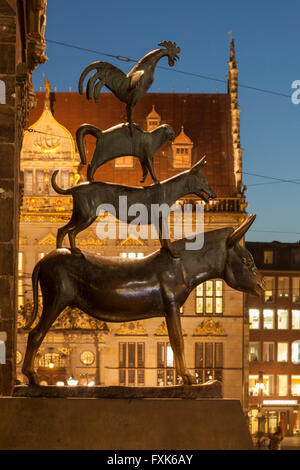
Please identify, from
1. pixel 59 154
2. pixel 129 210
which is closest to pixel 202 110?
pixel 59 154

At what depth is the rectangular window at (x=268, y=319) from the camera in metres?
54.9

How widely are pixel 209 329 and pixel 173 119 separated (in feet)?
30.9

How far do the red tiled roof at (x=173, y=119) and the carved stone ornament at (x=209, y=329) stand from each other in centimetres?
531

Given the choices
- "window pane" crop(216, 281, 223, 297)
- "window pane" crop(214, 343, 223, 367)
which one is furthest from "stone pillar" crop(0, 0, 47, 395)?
"window pane" crop(214, 343, 223, 367)

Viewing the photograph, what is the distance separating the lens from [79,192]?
780 cm

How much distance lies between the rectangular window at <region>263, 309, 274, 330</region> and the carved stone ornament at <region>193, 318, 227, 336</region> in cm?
1661

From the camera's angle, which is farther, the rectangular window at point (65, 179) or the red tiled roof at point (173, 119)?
the red tiled roof at point (173, 119)

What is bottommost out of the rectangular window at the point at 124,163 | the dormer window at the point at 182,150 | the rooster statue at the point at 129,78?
the rooster statue at the point at 129,78

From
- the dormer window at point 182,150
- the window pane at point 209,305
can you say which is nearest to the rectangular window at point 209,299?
the window pane at point 209,305

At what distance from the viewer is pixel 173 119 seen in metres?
41.9

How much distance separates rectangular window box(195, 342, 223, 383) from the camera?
38.2 metres

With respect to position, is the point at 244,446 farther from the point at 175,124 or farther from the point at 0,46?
the point at 175,124

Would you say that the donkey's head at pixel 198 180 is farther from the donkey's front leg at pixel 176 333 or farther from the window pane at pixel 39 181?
the window pane at pixel 39 181

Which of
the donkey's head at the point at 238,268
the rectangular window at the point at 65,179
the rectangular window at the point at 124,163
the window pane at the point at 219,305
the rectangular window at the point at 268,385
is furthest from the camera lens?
the rectangular window at the point at 268,385
